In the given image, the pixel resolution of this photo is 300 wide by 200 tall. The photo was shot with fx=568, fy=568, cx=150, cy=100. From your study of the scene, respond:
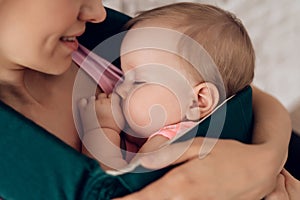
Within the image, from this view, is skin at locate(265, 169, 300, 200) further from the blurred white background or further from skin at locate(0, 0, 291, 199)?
the blurred white background

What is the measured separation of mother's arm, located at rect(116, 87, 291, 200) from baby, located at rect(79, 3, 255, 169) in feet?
0.26

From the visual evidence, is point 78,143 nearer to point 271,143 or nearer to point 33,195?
point 33,195

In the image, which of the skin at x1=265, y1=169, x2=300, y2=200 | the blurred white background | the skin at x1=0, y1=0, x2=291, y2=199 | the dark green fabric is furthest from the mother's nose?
the blurred white background

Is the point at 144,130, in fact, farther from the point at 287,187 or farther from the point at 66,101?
the point at 287,187

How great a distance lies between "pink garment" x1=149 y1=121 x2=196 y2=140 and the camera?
779mm

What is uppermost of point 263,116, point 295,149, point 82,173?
point 82,173

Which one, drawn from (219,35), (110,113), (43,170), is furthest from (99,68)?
(43,170)

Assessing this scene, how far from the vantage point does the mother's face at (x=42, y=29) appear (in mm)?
616

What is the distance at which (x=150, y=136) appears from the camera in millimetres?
807

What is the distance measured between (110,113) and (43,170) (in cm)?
24

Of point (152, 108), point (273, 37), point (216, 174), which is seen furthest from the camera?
point (273, 37)

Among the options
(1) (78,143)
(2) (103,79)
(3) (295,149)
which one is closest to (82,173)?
(1) (78,143)

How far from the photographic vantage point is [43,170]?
0.61 m

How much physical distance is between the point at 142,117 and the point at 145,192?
20 centimetres
